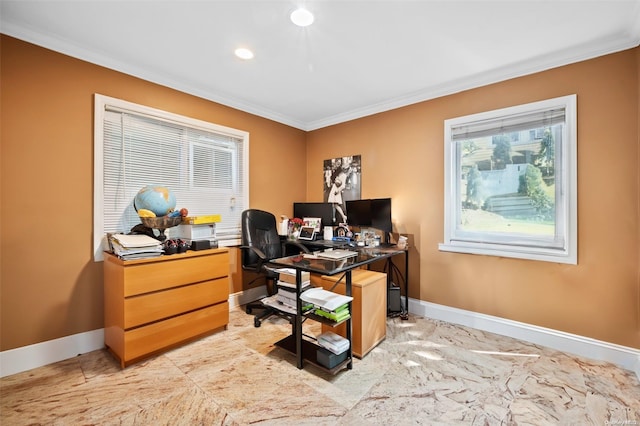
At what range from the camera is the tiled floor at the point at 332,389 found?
1622 mm

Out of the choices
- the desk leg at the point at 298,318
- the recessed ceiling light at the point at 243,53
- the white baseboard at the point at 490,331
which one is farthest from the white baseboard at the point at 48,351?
the recessed ceiling light at the point at 243,53

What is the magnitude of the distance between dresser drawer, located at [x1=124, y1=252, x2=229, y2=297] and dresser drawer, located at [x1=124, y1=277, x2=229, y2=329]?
2.0 inches

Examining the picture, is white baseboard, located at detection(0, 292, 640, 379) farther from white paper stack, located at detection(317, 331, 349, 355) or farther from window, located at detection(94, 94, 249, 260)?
white paper stack, located at detection(317, 331, 349, 355)

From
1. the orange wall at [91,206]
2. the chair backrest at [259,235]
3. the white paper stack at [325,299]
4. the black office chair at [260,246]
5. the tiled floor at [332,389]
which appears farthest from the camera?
the chair backrest at [259,235]

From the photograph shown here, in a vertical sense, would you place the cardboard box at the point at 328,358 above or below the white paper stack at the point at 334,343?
below

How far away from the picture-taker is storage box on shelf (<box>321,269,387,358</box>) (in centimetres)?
220

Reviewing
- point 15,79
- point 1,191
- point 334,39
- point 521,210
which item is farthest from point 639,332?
point 15,79

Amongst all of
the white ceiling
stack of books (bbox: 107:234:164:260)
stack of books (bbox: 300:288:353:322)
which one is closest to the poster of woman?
the white ceiling

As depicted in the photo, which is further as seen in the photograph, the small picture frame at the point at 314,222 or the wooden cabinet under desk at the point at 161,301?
the small picture frame at the point at 314,222

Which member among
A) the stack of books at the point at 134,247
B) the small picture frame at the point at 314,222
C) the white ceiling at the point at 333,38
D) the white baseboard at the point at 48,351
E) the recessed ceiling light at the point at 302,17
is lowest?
the white baseboard at the point at 48,351

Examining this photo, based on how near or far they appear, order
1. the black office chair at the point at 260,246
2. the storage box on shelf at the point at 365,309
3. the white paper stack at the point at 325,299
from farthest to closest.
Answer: the black office chair at the point at 260,246 → the storage box on shelf at the point at 365,309 → the white paper stack at the point at 325,299

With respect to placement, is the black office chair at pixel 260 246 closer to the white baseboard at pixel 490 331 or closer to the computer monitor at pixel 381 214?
the computer monitor at pixel 381 214

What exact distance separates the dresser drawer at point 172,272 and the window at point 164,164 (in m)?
0.60

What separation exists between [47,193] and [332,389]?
8.58 feet
